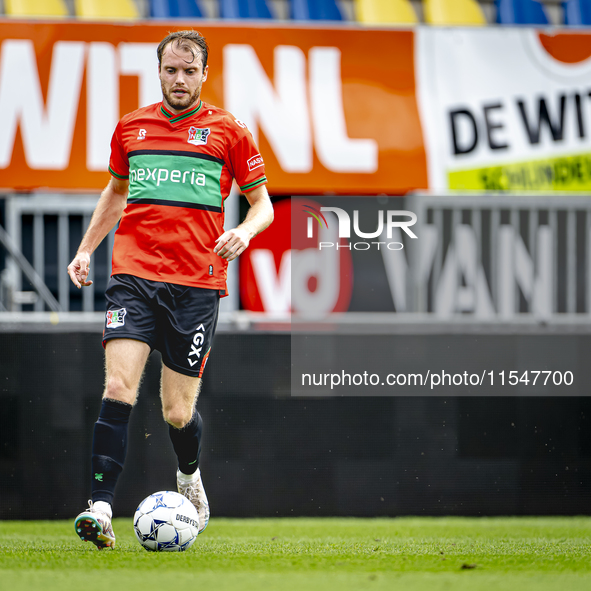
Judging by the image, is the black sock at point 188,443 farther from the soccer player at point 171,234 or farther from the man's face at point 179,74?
the man's face at point 179,74

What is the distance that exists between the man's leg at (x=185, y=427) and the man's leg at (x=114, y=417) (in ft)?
0.93

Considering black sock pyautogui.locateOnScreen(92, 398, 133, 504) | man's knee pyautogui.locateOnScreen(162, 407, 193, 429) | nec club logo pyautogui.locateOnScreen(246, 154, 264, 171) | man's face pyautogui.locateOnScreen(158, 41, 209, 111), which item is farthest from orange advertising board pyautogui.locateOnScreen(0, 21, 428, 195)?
black sock pyautogui.locateOnScreen(92, 398, 133, 504)

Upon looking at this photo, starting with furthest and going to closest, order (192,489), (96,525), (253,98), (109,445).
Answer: (253,98) → (192,489) → (109,445) → (96,525)

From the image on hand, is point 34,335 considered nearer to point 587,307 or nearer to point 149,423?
point 149,423

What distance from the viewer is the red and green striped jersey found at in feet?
13.4

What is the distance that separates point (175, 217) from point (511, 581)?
2.08 m

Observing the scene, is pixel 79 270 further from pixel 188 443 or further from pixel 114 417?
pixel 188 443

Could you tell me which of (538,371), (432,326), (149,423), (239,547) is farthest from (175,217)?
(538,371)

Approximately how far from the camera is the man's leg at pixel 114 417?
383cm

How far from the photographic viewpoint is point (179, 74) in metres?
4.14

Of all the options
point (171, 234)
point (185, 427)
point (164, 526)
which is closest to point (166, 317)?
point (171, 234)

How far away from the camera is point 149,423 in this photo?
5.62m

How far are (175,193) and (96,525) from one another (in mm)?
1474

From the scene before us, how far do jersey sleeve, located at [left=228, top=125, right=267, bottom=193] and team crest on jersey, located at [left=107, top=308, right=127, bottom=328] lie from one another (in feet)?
2.77
